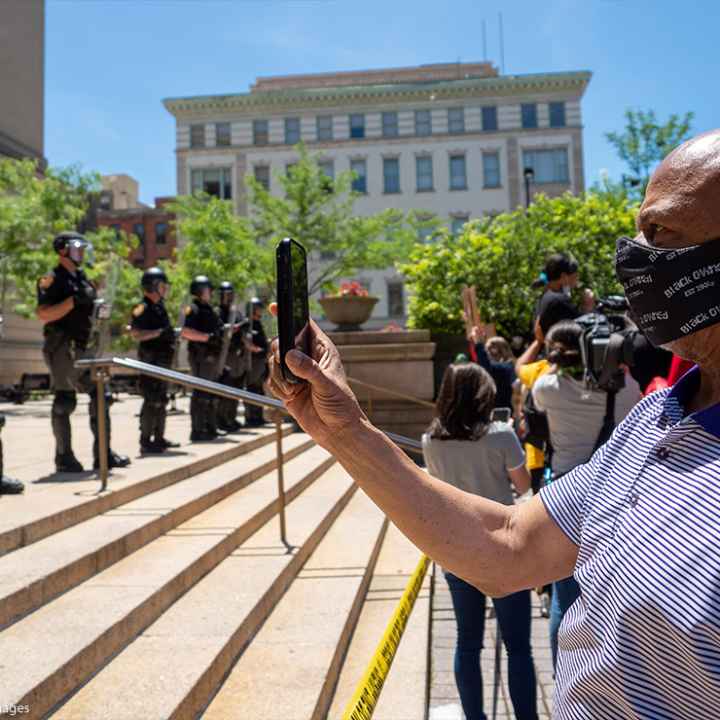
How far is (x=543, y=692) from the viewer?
14.1 feet

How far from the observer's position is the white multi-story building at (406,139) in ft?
179

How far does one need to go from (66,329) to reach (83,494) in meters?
1.93

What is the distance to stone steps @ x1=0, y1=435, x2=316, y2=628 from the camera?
3725mm

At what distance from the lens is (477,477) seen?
12.9 ft

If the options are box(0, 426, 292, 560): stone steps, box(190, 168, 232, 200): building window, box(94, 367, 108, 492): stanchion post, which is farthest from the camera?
box(190, 168, 232, 200): building window

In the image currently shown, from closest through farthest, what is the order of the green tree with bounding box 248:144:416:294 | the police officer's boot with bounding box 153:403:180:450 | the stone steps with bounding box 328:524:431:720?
the stone steps with bounding box 328:524:431:720
the police officer's boot with bounding box 153:403:180:450
the green tree with bounding box 248:144:416:294

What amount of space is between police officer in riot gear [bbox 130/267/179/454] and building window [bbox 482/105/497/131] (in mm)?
51277

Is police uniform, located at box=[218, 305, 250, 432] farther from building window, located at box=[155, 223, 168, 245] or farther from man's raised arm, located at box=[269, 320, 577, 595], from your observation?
building window, located at box=[155, 223, 168, 245]

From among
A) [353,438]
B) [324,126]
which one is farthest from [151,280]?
[324,126]

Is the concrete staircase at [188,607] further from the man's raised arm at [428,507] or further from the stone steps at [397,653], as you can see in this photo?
the man's raised arm at [428,507]

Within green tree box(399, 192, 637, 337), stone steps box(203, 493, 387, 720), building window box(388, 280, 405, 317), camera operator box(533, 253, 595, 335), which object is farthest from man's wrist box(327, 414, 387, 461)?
building window box(388, 280, 405, 317)

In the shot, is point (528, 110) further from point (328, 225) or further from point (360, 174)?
point (328, 225)

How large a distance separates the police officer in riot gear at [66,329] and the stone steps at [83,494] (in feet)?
1.27

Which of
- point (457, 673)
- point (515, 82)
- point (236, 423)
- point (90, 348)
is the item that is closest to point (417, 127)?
point (515, 82)
